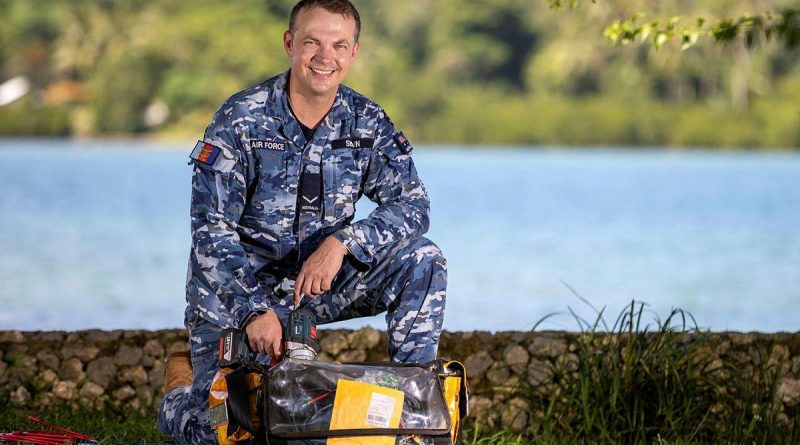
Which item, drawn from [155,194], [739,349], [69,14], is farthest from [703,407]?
[69,14]

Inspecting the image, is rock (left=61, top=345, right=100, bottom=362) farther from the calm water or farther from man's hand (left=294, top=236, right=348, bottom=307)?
the calm water

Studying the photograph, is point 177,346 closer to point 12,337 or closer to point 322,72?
point 12,337

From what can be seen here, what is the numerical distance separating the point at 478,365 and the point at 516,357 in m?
0.12

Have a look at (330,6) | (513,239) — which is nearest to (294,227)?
(330,6)

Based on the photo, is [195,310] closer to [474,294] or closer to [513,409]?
[513,409]

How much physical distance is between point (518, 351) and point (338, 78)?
134 centimetres

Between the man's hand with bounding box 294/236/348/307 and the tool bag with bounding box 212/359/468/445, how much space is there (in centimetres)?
22

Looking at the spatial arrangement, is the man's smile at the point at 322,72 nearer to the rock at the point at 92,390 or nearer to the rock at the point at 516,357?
the rock at the point at 516,357

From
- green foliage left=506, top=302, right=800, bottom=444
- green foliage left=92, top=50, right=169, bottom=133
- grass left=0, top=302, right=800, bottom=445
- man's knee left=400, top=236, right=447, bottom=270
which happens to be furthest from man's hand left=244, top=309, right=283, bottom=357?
green foliage left=92, top=50, right=169, bottom=133

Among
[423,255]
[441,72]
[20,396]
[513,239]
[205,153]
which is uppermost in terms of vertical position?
[441,72]

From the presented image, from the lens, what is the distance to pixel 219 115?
130 inches

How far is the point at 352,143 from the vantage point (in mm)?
3391

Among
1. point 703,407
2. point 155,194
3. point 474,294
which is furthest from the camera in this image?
point 155,194

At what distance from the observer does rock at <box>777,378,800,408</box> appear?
4215 mm
